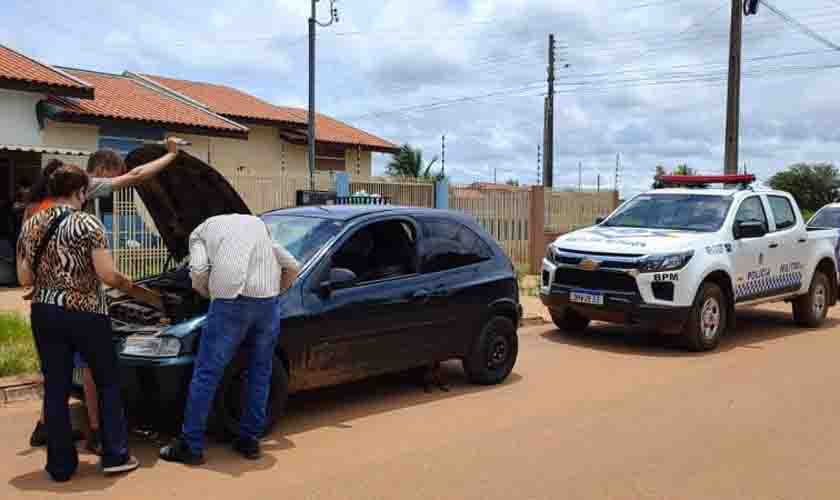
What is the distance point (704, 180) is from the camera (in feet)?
37.2

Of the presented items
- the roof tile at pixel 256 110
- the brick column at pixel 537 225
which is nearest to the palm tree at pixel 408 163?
the roof tile at pixel 256 110

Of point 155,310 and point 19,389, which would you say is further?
point 19,389

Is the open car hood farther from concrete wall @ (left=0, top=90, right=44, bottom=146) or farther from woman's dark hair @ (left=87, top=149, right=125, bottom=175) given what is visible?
concrete wall @ (left=0, top=90, right=44, bottom=146)

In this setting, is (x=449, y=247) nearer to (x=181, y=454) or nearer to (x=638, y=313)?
(x=638, y=313)

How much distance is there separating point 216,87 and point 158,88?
444cm

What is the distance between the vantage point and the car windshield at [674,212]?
10078 mm

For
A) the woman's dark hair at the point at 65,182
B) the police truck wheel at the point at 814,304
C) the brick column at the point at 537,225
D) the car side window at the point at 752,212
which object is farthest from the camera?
the brick column at the point at 537,225

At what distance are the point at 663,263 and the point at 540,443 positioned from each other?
3.96m

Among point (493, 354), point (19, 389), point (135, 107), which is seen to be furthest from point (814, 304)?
point (135, 107)

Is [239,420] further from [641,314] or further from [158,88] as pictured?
[158,88]

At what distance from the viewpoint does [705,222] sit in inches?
396

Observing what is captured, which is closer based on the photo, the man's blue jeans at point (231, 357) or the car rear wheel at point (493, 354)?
the man's blue jeans at point (231, 357)

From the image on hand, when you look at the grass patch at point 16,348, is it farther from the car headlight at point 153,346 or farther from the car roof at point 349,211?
the car roof at point 349,211

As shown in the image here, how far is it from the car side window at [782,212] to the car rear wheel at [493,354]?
5073 millimetres
